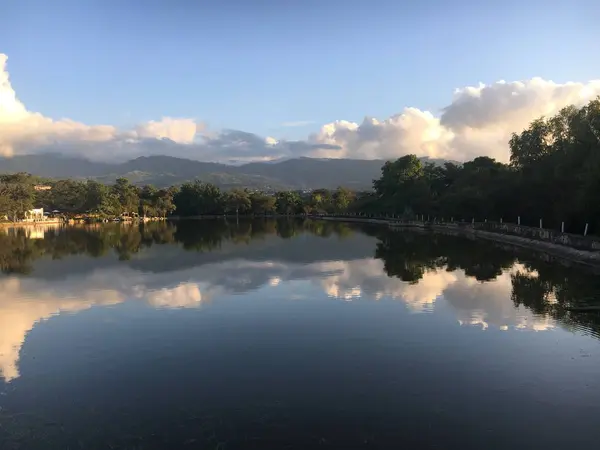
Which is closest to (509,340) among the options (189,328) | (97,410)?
(189,328)

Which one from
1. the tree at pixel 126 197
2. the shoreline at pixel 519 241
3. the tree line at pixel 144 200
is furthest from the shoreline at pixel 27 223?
the shoreline at pixel 519 241

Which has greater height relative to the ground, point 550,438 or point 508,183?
point 508,183

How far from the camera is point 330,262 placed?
30844 millimetres

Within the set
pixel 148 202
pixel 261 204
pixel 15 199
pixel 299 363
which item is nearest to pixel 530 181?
pixel 299 363

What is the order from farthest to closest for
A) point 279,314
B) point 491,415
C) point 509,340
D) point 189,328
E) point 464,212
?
point 464,212 < point 279,314 < point 189,328 < point 509,340 < point 491,415

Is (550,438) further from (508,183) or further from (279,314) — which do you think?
(508,183)

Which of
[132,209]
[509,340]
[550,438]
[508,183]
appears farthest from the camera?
[132,209]

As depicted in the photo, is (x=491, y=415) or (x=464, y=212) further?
(x=464, y=212)

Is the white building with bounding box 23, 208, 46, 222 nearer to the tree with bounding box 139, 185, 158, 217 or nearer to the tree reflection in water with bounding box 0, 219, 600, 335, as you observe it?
the tree with bounding box 139, 185, 158, 217

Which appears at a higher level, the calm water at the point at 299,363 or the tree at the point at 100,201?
the tree at the point at 100,201

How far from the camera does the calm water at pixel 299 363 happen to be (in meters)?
7.91

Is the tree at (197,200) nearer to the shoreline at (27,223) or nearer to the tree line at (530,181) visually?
the shoreline at (27,223)

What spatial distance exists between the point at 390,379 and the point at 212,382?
374cm

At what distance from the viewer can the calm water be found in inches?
311
